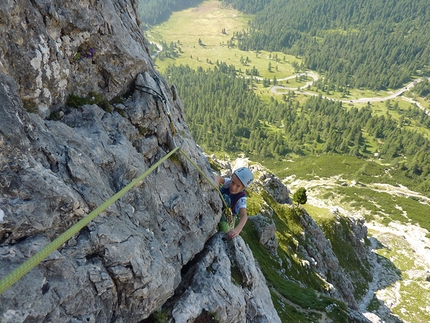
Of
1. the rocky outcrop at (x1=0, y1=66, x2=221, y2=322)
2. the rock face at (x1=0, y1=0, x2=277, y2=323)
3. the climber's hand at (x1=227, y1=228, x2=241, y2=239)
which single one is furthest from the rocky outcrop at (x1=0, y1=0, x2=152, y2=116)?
the climber's hand at (x1=227, y1=228, x2=241, y2=239)

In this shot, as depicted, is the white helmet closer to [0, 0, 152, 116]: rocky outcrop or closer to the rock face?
the rock face

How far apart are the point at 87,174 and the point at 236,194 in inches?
404

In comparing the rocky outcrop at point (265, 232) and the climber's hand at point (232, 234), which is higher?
the climber's hand at point (232, 234)

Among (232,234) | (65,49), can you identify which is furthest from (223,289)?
(65,49)

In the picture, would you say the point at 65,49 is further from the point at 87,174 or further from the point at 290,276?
the point at 290,276

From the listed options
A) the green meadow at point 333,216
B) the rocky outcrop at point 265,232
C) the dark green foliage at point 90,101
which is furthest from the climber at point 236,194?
the rocky outcrop at point 265,232

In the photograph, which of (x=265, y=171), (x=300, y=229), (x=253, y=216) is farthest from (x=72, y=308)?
(x=265, y=171)

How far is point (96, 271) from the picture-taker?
29.3 ft

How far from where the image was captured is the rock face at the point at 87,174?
24.7 feet

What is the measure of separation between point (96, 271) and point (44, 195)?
117 inches

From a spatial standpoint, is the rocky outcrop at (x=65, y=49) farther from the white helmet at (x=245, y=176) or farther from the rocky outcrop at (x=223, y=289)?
the rocky outcrop at (x=223, y=289)

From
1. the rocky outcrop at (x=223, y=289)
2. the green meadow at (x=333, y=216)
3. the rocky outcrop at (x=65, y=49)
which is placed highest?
the rocky outcrop at (x=65, y=49)

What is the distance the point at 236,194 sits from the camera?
17938 millimetres

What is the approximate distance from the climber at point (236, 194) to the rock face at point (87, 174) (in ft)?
6.95
